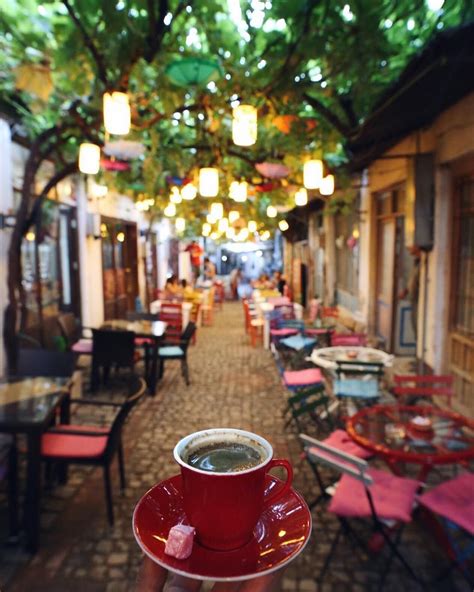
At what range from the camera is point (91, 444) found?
4.00m

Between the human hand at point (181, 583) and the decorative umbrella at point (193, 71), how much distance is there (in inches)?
145

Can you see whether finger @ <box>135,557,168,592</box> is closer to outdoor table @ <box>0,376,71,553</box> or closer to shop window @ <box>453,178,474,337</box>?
outdoor table @ <box>0,376,71,553</box>

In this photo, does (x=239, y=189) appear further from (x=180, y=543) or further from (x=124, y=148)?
(x=180, y=543)

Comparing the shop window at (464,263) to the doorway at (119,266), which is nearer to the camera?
the shop window at (464,263)

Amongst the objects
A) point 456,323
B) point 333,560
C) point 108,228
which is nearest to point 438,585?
point 333,560

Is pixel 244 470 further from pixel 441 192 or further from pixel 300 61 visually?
pixel 441 192

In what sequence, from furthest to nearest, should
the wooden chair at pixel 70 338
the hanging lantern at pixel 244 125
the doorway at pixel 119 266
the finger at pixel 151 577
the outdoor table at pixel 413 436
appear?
the doorway at pixel 119 266
the wooden chair at pixel 70 338
the hanging lantern at pixel 244 125
the outdoor table at pixel 413 436
the finger at pixel 151 577

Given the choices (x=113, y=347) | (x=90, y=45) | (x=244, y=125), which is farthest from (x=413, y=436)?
(x=113, y=347)

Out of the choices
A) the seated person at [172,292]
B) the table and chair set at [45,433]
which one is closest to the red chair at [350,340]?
the table and chair set at [45,433]

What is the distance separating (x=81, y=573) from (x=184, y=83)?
3998 mm

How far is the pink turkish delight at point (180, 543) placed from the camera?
903 millimetres

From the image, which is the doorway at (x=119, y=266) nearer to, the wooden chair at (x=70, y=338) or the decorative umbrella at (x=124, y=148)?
the wooden chair at (x=70, y=338)

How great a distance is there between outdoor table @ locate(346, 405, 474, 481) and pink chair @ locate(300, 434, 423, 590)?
217 millimetres

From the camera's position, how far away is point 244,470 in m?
0.92
